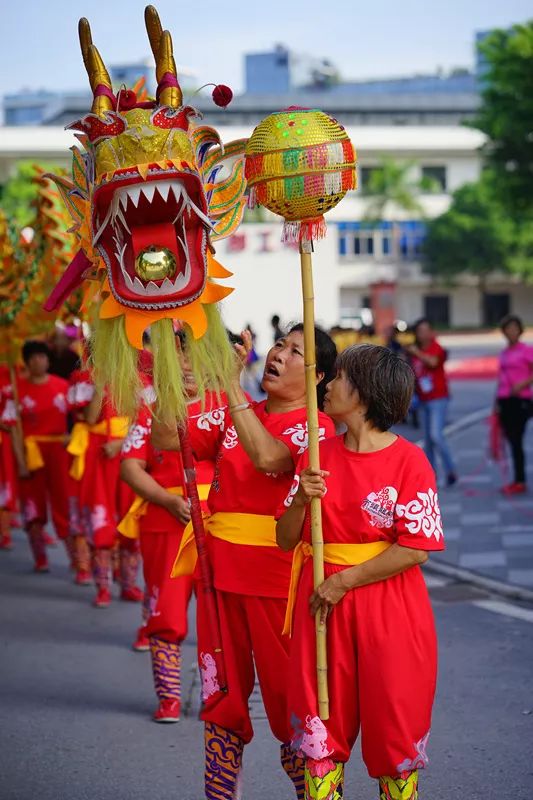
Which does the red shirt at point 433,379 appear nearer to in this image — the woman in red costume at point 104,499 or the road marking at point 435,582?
the road marking at point 435,582

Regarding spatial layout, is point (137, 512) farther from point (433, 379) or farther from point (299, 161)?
point (433, 379)

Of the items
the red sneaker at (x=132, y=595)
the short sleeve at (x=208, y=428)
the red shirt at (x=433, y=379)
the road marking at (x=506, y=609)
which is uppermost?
the short sleeve at (x=208, y=428)

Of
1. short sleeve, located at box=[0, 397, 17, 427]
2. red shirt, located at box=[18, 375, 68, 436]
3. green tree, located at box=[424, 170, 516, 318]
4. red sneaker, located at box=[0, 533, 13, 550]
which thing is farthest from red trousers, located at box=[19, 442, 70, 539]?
green tree, located at box=[424, 170, 516, 318]

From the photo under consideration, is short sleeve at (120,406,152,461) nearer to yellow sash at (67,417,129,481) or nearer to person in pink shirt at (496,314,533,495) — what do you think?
yellow sash at (67,417,129,481)

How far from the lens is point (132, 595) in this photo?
9.45 meters

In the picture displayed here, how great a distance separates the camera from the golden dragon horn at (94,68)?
171 inches

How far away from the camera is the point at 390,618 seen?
13.3 ft

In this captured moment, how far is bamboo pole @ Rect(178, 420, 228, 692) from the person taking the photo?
4664 mm

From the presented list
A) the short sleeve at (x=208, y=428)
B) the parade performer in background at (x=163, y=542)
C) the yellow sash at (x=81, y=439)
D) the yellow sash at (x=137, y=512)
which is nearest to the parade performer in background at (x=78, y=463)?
the yellow sash at (x=81, y=439)

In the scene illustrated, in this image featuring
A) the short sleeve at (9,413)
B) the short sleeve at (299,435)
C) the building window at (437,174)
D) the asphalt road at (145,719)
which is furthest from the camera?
the building window at (437,174)

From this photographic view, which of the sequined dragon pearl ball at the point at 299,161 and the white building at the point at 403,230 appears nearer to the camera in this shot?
the sequined dragon pearl ball at the point at 299,161

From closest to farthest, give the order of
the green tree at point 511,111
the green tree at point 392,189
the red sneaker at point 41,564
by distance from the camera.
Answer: the red sneaker at point 41,564 < the green tree at point 511,111 < the green tree at point 392,189

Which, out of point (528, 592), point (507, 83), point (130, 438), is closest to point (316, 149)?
point (130, 438)

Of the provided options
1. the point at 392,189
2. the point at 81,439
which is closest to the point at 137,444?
the point at 81,439
